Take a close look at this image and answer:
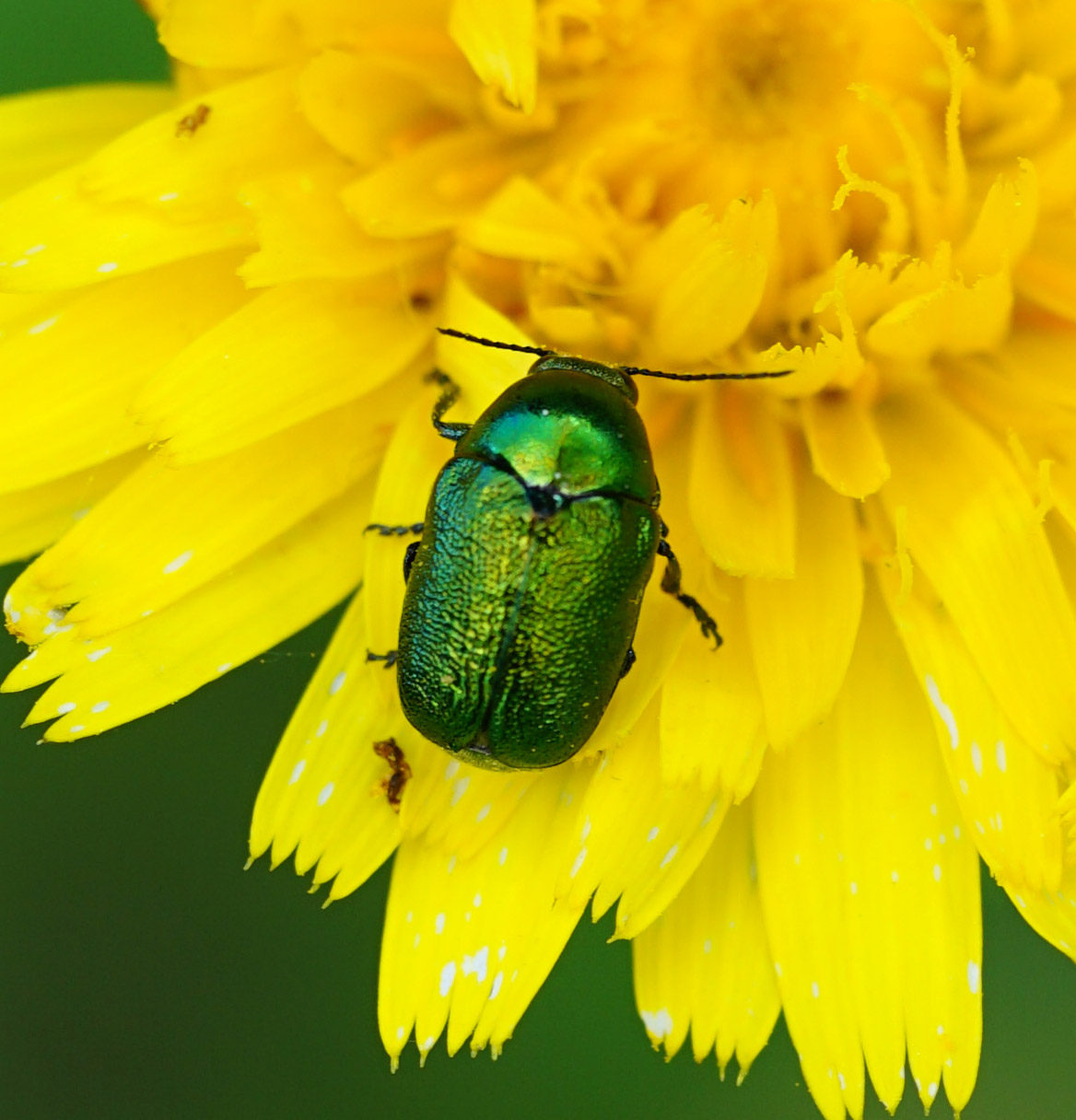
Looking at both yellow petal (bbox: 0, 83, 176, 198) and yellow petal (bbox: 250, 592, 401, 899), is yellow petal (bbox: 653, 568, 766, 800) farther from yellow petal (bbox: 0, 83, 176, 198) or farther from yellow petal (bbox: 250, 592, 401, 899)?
yellow petal (bbox: 0, 83, 176, 198)

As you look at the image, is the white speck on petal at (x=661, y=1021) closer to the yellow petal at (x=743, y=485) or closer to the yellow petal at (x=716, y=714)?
the yellow petal at (x=716, y=714)

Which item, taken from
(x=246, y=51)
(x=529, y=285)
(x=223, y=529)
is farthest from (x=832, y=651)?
(x=246, y=51)

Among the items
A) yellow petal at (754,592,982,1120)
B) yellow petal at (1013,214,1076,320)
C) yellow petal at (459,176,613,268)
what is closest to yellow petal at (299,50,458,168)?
yellow petal at (459,176,613,268)

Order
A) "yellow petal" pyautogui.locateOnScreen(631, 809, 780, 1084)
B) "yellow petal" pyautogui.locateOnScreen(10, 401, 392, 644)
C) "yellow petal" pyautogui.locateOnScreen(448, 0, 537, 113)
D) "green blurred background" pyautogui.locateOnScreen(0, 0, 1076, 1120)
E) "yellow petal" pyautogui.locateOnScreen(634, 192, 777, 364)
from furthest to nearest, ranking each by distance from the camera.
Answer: "green blurred background" pyautogui.locateOnScreen(0, 0, 1076, 1120), "yellow petal" pyautogui.locateOnScreen(631, 809, 780, 1084), "yellow petal" pyautogui.locateOnScreen(10, 401, 392, 644), "yellow petal" pyautogui.locateOnScreen(634, 192, 777, 364), "yellow petal" pyautogui.locateOnScreen(448, 0, 537, 113)

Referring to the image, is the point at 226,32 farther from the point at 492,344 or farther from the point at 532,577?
the point at 532,577

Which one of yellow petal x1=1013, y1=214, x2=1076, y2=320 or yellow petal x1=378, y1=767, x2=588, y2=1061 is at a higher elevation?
yellow petal x1=1013, y1=214, x2=1076, y2=320

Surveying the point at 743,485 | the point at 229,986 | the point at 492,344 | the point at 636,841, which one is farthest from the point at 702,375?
the point at 229,986

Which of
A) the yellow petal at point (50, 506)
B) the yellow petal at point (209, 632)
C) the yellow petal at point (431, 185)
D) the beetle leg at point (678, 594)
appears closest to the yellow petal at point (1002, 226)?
the beetle leg at point (678, 594)
